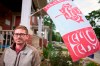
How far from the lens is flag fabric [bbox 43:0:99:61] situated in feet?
23.4

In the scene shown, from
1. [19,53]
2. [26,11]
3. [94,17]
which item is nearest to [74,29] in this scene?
[26,11]

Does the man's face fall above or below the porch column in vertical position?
below

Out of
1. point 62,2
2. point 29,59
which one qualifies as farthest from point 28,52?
point 62,2

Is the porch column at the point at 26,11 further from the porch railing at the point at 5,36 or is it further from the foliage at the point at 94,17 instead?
the foliage at the point at 94,17

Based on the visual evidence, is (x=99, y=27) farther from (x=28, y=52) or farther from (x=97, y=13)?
(x=28, y=52)

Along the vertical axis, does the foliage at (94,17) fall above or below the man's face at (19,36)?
above

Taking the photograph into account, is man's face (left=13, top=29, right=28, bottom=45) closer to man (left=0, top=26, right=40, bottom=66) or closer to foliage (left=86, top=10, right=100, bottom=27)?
man (left=0, top=26, right=40, bottom=66)

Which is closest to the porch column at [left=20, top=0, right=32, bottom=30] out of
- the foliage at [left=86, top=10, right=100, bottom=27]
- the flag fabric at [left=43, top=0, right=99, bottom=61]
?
the flag fabric at [left=43, top=0, right=99, bottom=61]

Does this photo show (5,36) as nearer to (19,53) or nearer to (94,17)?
(19,53)

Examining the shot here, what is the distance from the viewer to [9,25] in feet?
55.7

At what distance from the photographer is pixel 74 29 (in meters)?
7.38

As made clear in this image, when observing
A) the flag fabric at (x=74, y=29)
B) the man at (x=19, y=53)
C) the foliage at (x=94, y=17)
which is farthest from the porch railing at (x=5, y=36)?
the foliage at (x=94, y=17)

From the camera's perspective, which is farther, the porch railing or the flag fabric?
the porch railing

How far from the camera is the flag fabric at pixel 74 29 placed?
7117 millimetres
